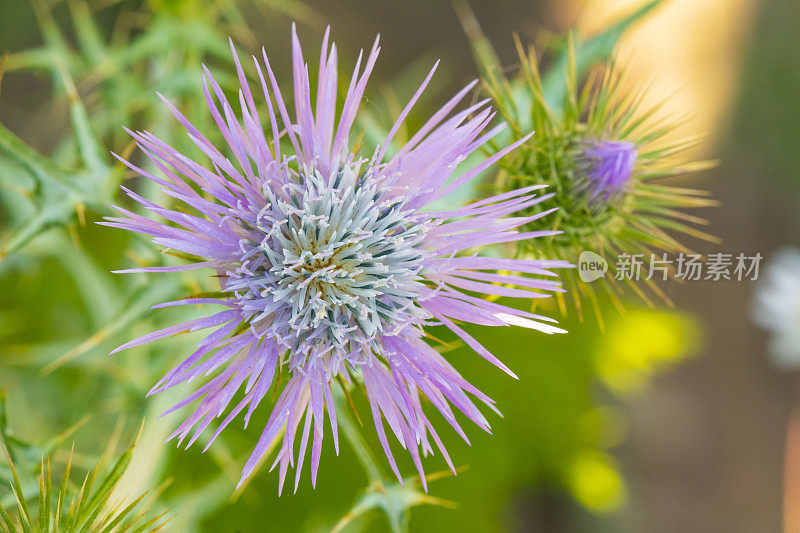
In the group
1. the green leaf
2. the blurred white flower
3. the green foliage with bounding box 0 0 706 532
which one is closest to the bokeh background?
the green foliage with bounding box 0 0 706 532

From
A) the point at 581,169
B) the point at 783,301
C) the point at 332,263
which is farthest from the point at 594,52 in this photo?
the point at 783,301

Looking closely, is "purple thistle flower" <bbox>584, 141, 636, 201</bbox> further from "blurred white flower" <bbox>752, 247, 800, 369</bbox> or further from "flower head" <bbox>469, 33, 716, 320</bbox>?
"blurred white flower" <bbox>752, 247, 800, 369</bbox>

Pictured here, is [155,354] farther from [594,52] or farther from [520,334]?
[520,334]

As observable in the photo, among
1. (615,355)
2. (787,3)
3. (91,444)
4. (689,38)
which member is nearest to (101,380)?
(91,444)

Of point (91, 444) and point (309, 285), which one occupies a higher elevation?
point (309, 285)

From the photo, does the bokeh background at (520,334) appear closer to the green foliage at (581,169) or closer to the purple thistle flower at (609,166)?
the green foliage at (581,169)

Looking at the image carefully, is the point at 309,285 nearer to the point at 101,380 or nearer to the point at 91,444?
the point at 101,380

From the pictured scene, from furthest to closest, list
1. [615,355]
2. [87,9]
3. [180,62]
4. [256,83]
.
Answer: [615,355] → [87,9] → [256,83] → [180,62]
